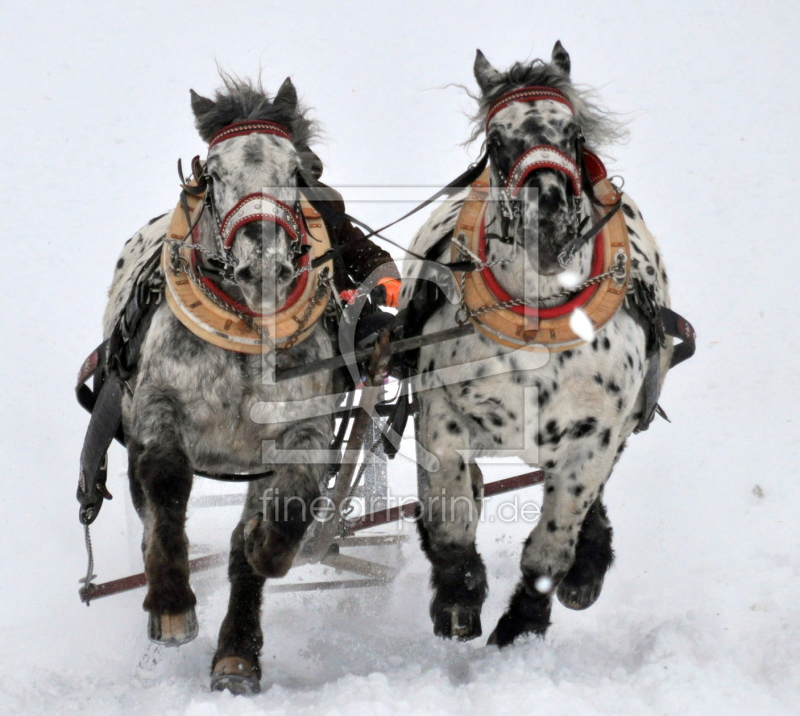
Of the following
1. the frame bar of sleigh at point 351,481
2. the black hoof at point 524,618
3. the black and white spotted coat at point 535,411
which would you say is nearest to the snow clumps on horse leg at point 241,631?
the frame bar of sleigh at point 351,481

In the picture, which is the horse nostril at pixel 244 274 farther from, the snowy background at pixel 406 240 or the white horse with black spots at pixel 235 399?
the snowy background at pixel 406 240

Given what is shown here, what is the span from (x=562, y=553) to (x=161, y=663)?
1640 mm

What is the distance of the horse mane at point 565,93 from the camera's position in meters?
3.71

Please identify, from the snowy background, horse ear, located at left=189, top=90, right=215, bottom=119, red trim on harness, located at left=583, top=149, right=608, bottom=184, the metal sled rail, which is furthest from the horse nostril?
the metal sled rail

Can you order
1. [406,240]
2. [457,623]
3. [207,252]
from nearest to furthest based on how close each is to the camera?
[207,252] < [457,623] < [406,240]

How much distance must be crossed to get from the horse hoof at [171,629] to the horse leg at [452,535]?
42.9 inches

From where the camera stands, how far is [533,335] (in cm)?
371

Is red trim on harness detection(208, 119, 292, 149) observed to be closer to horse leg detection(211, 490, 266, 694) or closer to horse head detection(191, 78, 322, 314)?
horse head detection(191, 78, 322, 314)

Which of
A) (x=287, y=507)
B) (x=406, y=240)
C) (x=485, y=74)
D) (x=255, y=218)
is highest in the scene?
(x=406, y=240)

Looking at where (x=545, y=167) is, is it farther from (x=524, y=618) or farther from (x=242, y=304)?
(x=524, y=618)

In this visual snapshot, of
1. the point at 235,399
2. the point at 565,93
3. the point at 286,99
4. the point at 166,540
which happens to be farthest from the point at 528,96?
the point at 166,540

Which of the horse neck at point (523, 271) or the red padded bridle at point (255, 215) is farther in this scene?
the horse neck at point (523, 271)

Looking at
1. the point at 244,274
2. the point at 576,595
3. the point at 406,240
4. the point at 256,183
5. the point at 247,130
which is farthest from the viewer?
the point at 406,240

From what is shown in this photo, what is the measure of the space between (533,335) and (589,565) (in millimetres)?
1306
